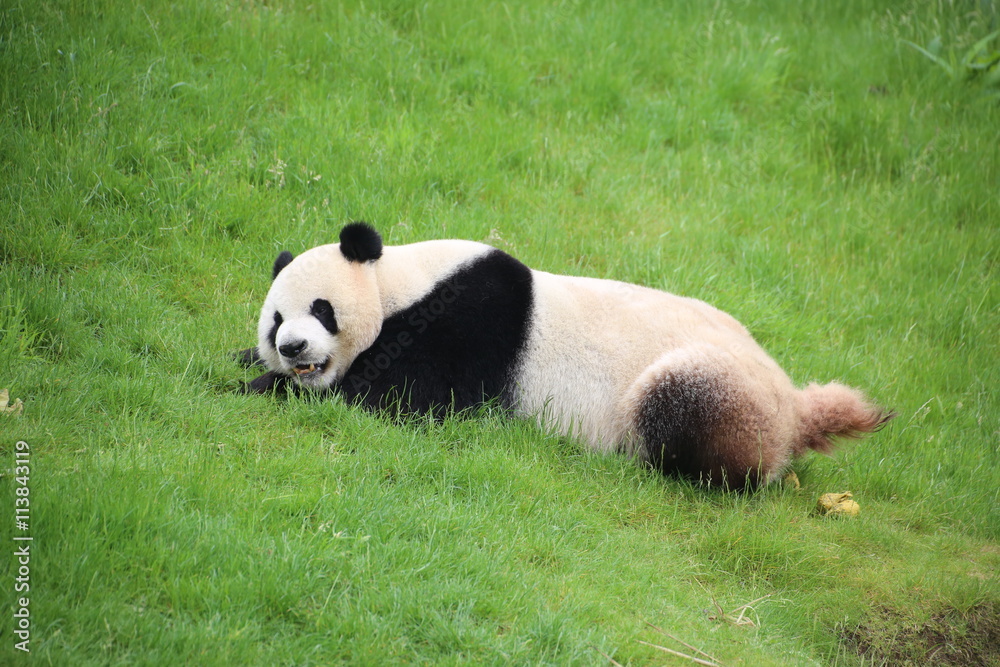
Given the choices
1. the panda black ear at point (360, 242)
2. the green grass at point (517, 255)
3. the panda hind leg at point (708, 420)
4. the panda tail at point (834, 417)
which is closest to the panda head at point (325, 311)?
the panda black ear at point (360, 242)

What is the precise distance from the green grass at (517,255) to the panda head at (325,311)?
315 millimetres

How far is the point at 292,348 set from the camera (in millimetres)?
4504

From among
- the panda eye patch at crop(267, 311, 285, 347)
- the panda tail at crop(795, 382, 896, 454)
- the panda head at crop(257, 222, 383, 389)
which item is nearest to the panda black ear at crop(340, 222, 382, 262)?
the panda head at crop(257, 222, 383, 389)

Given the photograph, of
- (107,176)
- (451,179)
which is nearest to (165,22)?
(107,176)

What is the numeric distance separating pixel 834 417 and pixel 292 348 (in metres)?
3.24

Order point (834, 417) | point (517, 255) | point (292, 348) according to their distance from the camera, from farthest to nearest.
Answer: point (517, 255), point (834, 417), point (292, 348)

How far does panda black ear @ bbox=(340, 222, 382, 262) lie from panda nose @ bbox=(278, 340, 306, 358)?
0.63 meters

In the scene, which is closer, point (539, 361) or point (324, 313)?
point (324, 313)

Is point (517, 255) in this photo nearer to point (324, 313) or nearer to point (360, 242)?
point (360, 242)

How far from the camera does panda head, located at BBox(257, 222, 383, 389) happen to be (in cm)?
461

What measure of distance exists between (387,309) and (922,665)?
3445 mm

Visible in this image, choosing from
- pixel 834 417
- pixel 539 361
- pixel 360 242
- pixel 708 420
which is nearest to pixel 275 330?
pixel 360 242

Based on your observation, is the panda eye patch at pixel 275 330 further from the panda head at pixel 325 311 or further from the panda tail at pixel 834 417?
the panda tail at pixel 834 417

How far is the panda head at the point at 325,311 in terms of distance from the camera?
4605 millimetres
